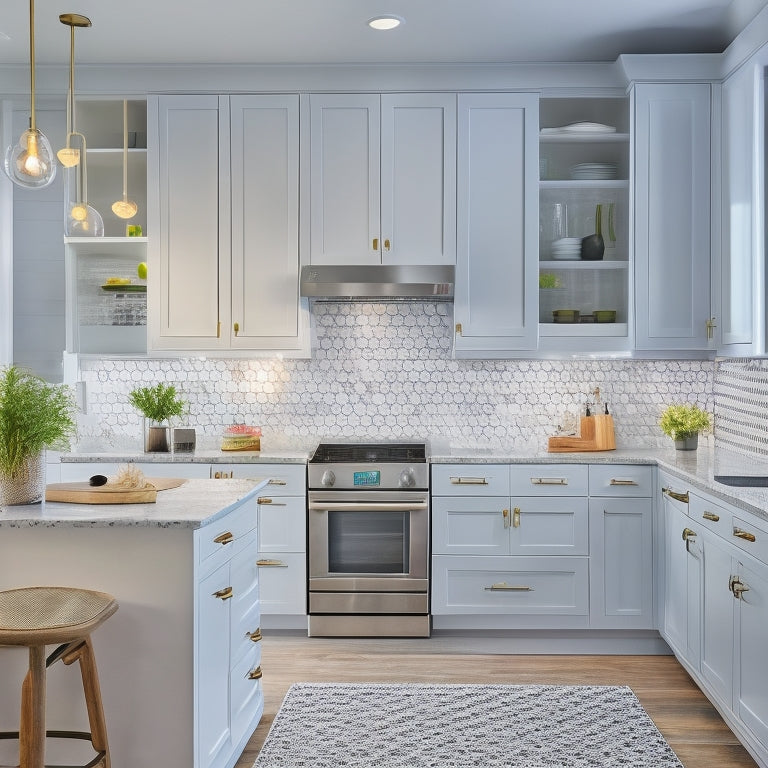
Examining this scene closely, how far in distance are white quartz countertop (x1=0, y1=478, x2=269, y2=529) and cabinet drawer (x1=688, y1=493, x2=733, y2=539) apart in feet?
5.58

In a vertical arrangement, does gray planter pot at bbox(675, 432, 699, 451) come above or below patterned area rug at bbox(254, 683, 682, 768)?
above

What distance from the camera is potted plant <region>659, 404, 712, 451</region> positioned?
4.15 meters

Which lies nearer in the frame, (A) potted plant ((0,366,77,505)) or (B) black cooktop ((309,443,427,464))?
(A) potted plant ((0,366,77,505))

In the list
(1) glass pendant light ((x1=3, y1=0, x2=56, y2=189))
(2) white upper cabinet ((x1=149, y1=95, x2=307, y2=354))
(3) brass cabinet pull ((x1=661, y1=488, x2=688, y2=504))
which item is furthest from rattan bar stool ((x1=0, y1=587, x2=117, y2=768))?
(3) brass cabinet pull ((x1=661, y1=488, x2=688, y2=504))

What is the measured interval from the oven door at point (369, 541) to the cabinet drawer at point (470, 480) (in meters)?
0.11

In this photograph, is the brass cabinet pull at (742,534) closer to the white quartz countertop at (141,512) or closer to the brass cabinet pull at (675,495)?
the brass cabinet pull at (675,495)

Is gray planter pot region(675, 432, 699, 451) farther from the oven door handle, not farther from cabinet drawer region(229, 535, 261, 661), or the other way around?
cabinet drawer region(229, 535, 261, 661)

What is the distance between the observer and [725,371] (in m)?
4.38

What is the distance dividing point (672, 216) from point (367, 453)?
1.98 metres

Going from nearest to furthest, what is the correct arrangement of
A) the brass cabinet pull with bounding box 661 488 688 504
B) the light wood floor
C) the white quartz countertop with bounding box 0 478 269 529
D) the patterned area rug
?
the white quartz countertop with bounding box 0 478 269 529 → the patterned area rug → the light wood floor → the brass cabinet pull with bounding box 661 488 688 504

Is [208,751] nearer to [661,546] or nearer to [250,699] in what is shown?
[250,699]

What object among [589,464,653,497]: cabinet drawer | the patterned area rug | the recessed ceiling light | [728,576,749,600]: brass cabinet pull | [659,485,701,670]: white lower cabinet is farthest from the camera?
[589,464,653,497]: cabinet drawer

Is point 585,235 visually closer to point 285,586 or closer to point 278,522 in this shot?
point 278,522

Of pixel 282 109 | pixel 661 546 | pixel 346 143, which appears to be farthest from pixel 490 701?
pixel 282 109
